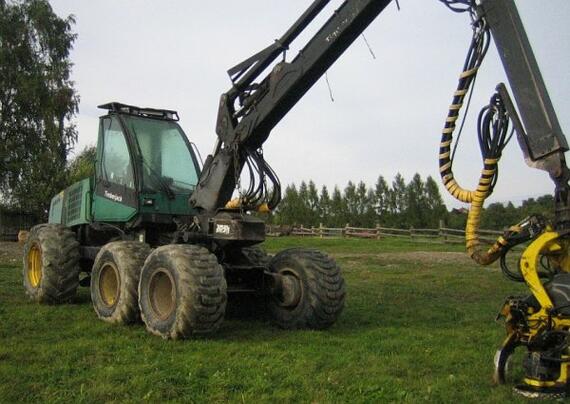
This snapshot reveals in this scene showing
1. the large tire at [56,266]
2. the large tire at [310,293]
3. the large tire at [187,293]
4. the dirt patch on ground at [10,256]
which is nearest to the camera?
the large tire at [187,293]

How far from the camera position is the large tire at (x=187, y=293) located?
21.7 feet

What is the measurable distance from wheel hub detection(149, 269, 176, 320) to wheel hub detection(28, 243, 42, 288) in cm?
390

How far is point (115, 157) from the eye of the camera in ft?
30.7

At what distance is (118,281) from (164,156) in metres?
2.23

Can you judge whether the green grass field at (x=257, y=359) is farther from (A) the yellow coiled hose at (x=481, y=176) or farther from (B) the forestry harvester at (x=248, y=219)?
(A) the yellow coiled hose at (x=481, y=176)

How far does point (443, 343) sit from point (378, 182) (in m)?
52.5

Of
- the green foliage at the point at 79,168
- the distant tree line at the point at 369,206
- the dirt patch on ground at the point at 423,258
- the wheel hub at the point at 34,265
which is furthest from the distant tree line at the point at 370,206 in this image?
the wheel hub at the point at 34,265

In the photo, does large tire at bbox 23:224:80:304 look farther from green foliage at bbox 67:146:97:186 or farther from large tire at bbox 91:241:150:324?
green foliage at bbox 67:146:97:186

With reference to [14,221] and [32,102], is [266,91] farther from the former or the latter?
[14,221]

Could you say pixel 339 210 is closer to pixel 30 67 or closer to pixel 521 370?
pixel 30 67

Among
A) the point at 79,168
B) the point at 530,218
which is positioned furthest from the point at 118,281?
the point at 79,168

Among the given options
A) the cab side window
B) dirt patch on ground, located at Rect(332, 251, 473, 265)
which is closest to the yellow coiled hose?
the cab side window

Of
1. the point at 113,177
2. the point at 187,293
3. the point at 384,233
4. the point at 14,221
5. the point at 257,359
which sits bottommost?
the point at 257,359

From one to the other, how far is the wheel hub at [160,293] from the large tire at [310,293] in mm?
1489
